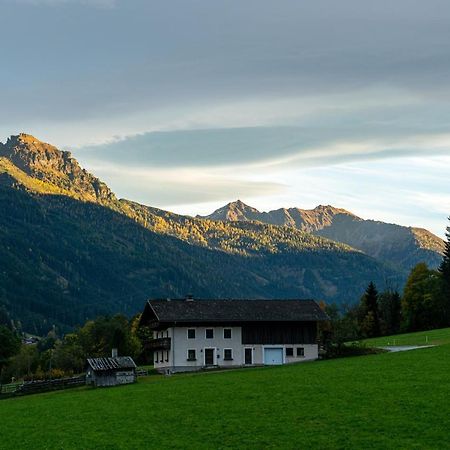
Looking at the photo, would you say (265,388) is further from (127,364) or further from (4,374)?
(4,374)

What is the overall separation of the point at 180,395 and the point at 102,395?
38.4ft

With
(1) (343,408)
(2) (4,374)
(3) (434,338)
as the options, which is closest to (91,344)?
(2) (4,374)

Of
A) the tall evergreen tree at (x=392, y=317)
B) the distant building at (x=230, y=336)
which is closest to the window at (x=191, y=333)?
the distant building at (x=230, y=336)

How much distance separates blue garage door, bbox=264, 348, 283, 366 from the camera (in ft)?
345

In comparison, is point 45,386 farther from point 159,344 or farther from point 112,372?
point 159,344

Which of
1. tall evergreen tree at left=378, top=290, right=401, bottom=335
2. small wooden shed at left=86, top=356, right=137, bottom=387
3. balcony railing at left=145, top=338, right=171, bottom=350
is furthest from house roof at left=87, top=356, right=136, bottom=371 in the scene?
tall evergreen tree at left=378, top=290, right=401, bottom=335

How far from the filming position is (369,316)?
164 m

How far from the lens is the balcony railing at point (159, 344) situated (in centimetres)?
10414

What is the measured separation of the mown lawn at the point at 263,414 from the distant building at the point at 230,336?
3343 centimetres

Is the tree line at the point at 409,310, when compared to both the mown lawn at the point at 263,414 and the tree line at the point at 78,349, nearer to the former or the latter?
the tree line at the point at 78,349

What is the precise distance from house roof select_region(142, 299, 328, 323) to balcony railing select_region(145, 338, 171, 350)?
296cm

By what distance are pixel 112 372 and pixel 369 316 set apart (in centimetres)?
8954

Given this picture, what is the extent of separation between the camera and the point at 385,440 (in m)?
37.0

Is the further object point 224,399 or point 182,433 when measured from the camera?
point 224,399
